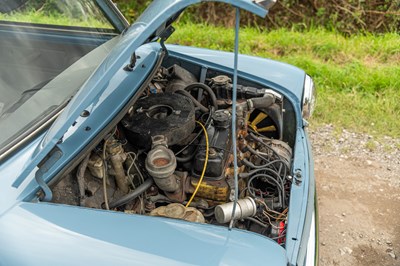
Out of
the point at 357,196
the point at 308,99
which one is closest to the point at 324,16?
the point at 357,196

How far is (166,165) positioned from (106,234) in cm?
44

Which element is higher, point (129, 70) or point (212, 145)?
point (129, 70)

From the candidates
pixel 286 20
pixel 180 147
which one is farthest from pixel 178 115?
pixel 286 20

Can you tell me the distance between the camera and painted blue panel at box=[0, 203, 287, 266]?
1.55 meters

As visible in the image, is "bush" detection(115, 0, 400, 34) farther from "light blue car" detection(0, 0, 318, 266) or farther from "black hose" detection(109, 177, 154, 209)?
"black hose" detection(109, 177, 154, 209)

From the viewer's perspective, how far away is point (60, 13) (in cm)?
265

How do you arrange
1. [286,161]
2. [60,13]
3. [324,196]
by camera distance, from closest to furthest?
[286,161] < [60,13] < [324,196]

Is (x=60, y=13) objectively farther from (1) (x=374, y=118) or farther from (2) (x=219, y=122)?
(1) (x=374, y=118)

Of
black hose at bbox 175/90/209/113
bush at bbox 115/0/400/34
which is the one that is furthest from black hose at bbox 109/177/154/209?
bush at bbox 115/0/400/34

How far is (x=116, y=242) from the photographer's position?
1596 mm

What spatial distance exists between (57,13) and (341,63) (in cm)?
355

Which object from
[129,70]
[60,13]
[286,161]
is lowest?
[286,161]

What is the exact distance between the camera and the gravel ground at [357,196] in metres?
2.86

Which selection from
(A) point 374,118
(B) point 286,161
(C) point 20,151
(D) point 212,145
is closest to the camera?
(C) point 20,151
